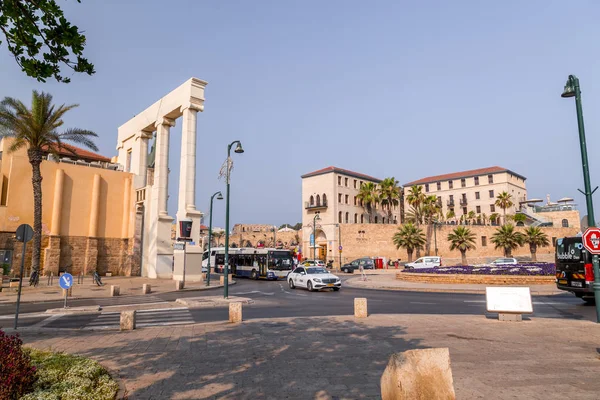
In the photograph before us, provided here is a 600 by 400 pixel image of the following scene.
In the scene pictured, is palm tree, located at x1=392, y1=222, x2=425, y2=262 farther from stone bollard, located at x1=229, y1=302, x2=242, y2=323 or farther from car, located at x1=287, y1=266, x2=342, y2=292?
stone bollard, located at x1=229, y1=302, x2=242, y2=323

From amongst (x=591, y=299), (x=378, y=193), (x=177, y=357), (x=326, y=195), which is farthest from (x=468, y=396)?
(x=378, y=193)

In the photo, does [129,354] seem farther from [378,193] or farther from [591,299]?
[378,193]

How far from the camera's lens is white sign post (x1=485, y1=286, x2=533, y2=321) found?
11.1 metres

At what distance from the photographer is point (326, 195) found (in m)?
66.4

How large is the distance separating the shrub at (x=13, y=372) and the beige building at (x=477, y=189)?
86.6 m

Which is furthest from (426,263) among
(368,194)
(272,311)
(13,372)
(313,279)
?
(13,372)

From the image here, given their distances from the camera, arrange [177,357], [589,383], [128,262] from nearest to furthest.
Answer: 1. [589,383]
2. [177,357]
3. [128,262]

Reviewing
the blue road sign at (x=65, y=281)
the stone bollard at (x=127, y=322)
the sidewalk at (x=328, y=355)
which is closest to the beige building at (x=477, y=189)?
the sidewalk at (x=328, y=355)

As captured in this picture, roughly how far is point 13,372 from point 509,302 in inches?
464

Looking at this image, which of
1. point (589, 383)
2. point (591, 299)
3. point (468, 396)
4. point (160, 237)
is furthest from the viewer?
point (160, 237)

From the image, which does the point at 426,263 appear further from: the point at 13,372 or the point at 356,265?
the point at 13,372

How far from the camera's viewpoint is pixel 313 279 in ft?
78.5

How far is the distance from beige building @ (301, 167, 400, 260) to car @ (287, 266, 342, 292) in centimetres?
3409

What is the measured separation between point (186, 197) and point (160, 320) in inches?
835
